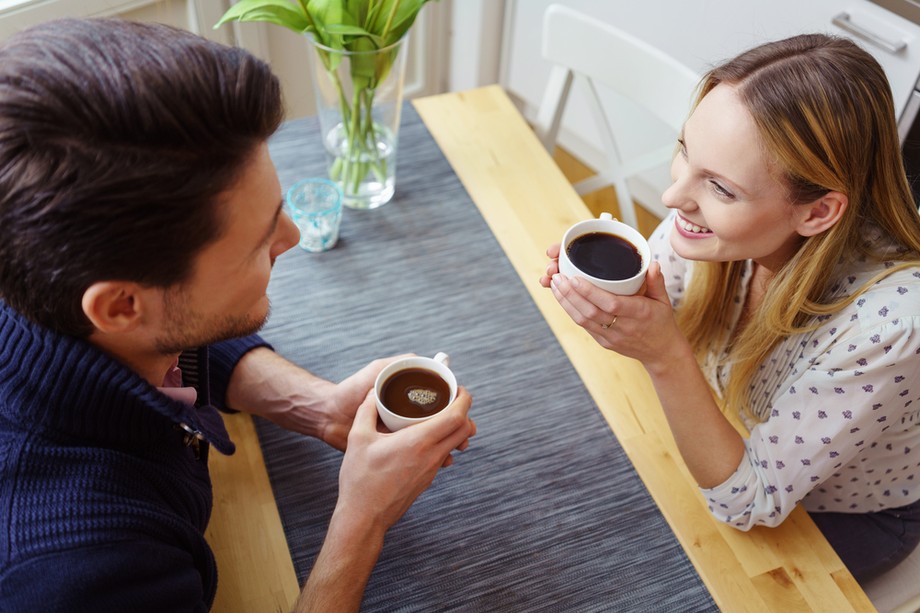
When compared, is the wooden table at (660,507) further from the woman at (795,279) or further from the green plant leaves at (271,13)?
the green plant leaves at (271,13)

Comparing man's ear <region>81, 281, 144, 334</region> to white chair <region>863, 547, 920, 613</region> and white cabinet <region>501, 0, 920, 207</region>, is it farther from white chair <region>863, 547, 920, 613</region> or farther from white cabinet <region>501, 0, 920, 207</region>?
white chair <region>863, 547, 920, 613</region>

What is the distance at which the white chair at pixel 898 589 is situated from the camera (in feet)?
4.13

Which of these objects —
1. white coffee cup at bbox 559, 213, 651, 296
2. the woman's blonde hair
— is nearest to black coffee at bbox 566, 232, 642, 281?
white coffee cup at bbox 559, 213, 651, 296

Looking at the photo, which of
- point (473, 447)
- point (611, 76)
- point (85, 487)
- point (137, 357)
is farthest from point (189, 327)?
point (611, 76)

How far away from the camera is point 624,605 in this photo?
0.98 meters

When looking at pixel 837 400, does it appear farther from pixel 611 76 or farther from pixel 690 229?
pixel 611 76

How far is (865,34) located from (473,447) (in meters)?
1.40

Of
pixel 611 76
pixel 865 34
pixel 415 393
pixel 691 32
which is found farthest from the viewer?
pixel 691 32

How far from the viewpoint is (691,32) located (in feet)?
7.30

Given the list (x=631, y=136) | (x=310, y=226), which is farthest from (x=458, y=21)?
(x=310, y=226)

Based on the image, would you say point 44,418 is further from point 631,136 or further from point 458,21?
point 458,21

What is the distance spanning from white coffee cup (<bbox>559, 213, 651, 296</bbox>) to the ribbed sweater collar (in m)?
0.52

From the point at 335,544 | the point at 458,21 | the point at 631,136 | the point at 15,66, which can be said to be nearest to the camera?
the point at 15,66

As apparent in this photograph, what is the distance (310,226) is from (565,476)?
597 mm
